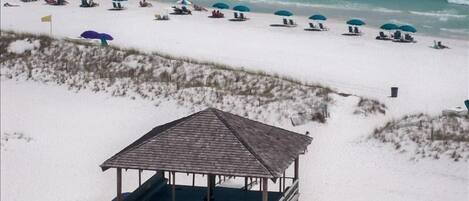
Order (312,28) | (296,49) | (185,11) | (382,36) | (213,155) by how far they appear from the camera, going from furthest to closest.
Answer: (185,11) → (312,28) → (382,36) → (296,49) → (213,155)

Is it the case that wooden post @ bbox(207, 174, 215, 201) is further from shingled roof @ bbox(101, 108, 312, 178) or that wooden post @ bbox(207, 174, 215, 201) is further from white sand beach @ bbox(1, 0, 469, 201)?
white sand beach @ bbox(1, 0, 469, 201)

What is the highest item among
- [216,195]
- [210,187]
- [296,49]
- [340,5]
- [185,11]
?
[185,11]

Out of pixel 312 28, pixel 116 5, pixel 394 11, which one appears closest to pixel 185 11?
pixel 116 5

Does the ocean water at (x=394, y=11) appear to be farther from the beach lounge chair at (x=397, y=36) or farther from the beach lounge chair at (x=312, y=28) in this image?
the beach lounge chair at (x=312, y=28)

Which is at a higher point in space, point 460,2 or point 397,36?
point 460,2

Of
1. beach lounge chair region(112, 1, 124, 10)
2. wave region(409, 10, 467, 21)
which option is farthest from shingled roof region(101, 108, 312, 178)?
wave region(409, 10, 467, 21)

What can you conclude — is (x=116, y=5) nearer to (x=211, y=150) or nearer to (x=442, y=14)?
(x=442, y=14)

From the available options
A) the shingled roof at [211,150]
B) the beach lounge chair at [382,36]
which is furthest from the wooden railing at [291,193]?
the beach lounge chair at [382,36]

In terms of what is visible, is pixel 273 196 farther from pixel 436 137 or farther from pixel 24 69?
pixel 24 69

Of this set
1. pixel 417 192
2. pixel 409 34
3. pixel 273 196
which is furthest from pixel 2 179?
pixel 409 34
